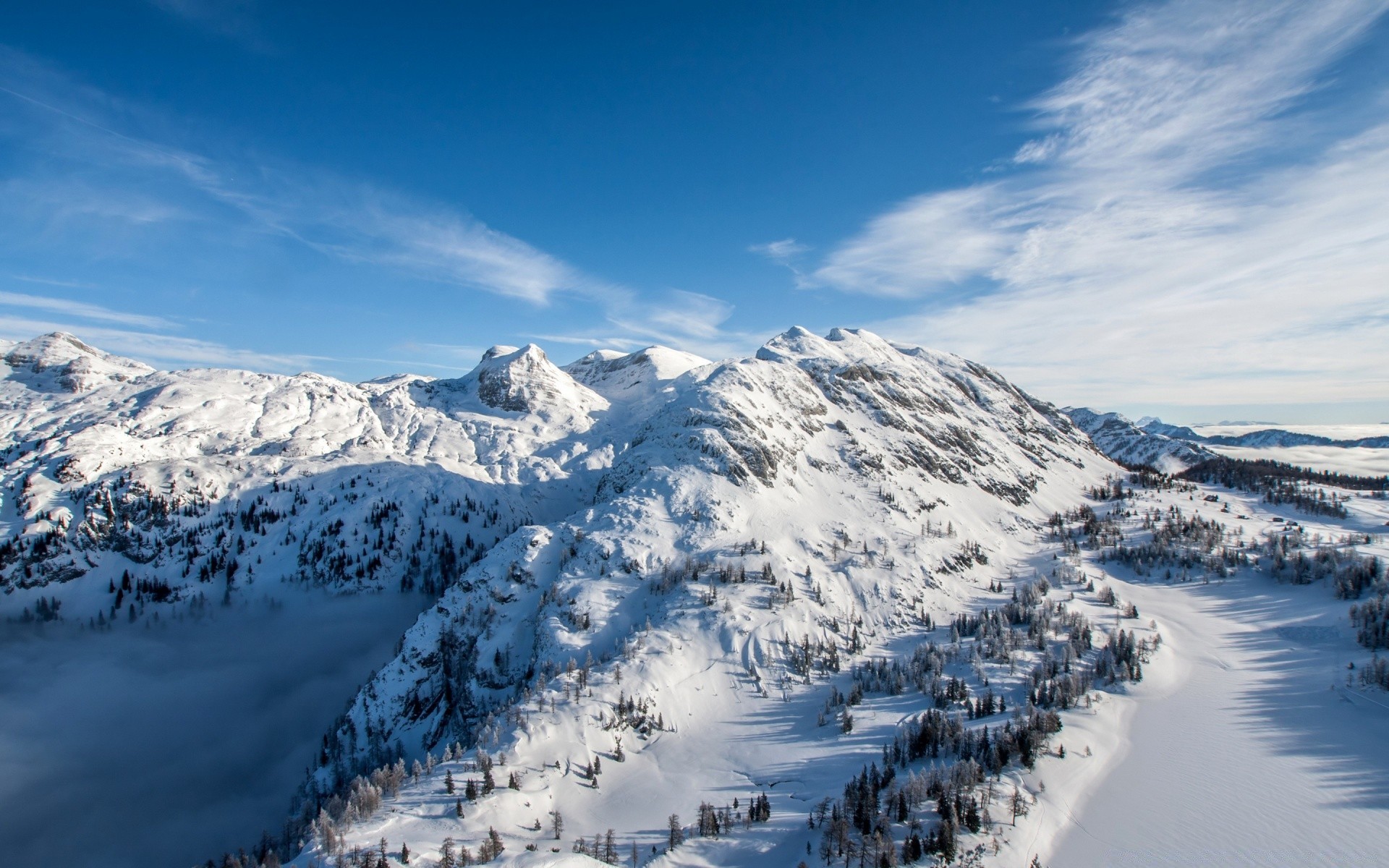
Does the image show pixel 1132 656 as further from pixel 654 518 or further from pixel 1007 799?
pixel 654 518

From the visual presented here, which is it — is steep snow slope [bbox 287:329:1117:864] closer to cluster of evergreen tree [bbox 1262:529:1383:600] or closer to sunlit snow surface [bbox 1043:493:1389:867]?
sunlit snow surface [bbox 1043:493:1389:867]

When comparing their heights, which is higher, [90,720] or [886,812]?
[886,812]

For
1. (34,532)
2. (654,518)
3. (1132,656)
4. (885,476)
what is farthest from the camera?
(34,532)

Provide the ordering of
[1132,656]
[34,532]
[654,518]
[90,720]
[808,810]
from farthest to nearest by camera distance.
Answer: [34,532] → [90,720] → [654,518] → [1132,656] → [808,810]

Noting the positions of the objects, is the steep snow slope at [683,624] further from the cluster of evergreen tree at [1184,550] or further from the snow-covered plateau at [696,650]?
the cluster of evergreen tree at [1184,550]

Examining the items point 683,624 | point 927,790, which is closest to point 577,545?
→ point 683,624

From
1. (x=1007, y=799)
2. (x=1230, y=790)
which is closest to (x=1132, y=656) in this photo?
(x=1230, y=790)
